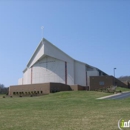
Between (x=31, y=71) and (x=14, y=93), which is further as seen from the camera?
(x=31, y=71)

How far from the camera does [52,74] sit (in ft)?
218

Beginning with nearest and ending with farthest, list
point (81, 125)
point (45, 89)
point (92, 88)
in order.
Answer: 1. point (81, 125)
2. point (45, 89)
3. point (92, 88)

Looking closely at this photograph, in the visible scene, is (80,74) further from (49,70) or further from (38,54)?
(38,54)

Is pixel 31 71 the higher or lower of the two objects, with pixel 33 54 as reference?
lower

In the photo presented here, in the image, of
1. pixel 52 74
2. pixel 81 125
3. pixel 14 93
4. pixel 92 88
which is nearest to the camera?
pixel 81 125

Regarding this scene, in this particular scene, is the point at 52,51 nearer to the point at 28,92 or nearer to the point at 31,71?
the point at 31,71

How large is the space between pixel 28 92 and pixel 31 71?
15626mm

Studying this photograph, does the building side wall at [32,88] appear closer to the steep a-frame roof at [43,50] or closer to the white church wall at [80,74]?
the steep a-frame roof at [43,50]

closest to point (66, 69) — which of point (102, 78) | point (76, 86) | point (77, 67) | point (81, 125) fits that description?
point (77, 67)

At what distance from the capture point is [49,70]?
67.2 metres

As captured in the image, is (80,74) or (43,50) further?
(43,50)

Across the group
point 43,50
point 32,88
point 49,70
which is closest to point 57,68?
point 49,70

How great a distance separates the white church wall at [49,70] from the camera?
215ft

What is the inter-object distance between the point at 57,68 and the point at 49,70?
279cm
